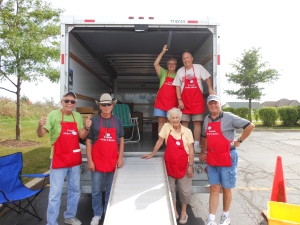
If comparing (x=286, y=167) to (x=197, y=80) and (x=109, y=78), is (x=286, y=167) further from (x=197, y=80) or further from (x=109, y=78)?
(x=109, y=78)

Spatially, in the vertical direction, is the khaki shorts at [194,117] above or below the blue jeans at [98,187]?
above

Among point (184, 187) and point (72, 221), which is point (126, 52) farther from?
point (72, 221)

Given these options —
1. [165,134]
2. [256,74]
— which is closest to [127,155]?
[165,134]

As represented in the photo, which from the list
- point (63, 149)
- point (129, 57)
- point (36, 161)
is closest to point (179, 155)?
point (63, 149)

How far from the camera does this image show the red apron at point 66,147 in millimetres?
3053

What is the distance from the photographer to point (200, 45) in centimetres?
507

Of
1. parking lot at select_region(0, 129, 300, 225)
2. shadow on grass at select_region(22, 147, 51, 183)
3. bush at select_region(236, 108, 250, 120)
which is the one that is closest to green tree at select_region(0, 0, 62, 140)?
shadow on grass at select_region(22, 147, 51, 183)

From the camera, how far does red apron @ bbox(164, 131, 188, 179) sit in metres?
3.29

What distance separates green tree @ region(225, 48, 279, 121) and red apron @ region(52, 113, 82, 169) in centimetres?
2171

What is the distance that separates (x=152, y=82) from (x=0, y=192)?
21.7 ft

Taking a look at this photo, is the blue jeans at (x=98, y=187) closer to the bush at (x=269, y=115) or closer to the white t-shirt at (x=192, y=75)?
the white t-shirt at (x=192, y=75)

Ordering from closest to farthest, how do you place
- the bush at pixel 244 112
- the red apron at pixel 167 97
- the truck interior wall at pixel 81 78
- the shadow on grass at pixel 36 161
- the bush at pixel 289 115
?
the red apron at pixel 167 97 → the truck interior wall at pixel 81 78 → the shadow on grass at pixel 36 161 → the bush at pixel 289 115 → the bush at pixel 244 112

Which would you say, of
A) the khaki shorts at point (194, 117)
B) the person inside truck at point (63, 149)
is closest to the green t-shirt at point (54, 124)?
the person inside truck at point (63, 149)

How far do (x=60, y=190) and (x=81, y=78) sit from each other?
2.26 metres
